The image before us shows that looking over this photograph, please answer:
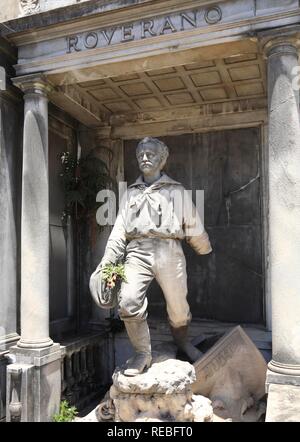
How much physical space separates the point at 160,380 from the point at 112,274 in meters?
1.23

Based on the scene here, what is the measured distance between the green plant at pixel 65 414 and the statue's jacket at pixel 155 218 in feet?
6.97

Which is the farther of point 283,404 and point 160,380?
point 160,380

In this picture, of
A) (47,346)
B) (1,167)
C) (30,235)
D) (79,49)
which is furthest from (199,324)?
(79,49)

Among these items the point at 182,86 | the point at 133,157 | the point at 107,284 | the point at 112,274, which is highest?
the point at 182,86

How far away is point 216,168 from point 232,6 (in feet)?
8.84

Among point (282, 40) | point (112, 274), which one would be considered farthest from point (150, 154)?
point (282, 40)

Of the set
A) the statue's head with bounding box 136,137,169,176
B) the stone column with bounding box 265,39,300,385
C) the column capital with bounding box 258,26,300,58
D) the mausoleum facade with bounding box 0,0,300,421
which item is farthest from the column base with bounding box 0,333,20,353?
the column capital with bounding box 258,26,300,58

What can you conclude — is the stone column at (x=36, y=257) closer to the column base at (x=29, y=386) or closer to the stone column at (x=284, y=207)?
the column base at (x=29, y=386)

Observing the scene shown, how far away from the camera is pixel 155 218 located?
16.6 ft

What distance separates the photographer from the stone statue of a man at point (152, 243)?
486 centimetres

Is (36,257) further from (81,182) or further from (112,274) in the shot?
(81,182)

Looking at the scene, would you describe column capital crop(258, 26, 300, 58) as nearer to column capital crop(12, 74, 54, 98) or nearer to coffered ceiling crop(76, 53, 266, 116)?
coffered ceiling crop(76, 53, 266, 116)

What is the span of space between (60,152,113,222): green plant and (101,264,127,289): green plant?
82.8 inches
